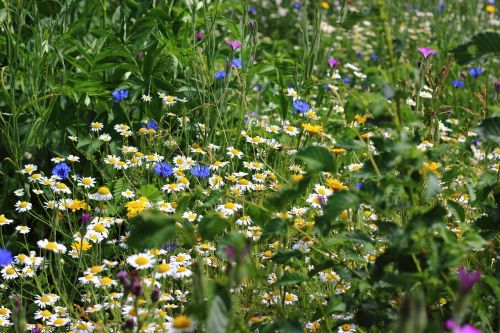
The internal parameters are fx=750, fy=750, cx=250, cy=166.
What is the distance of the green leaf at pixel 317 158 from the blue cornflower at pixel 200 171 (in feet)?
3.43

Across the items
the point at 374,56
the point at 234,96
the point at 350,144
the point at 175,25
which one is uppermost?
the point at 350,144

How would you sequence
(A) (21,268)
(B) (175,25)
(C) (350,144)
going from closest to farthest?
(C) (350,144)
(A) (21,268)
(B) (175,25)

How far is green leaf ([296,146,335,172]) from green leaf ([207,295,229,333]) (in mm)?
346

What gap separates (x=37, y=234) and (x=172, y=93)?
0.77 meters

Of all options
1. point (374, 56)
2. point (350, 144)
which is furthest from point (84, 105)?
point (374, 56)

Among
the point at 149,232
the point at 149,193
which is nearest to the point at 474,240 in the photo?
the point at 149,232

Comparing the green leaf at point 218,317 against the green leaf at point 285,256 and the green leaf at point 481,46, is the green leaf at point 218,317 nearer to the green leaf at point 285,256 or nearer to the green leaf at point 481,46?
the green leaf at point 285,256

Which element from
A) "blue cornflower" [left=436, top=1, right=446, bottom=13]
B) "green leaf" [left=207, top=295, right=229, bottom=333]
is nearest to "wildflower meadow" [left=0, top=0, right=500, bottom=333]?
"green leaf" [left=207, top=295, right=229, bottom=333]

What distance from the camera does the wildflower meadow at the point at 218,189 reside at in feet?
4.88

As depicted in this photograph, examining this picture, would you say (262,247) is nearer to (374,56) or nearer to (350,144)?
(350,144)

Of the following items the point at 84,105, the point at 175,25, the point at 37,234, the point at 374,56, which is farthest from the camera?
the point at 374,56

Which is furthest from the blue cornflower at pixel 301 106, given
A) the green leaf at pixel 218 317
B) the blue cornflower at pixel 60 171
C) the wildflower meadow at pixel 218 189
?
the green leaf at pixel 218 317

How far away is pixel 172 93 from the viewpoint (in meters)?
3.03

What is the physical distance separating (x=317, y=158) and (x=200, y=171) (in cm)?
108
